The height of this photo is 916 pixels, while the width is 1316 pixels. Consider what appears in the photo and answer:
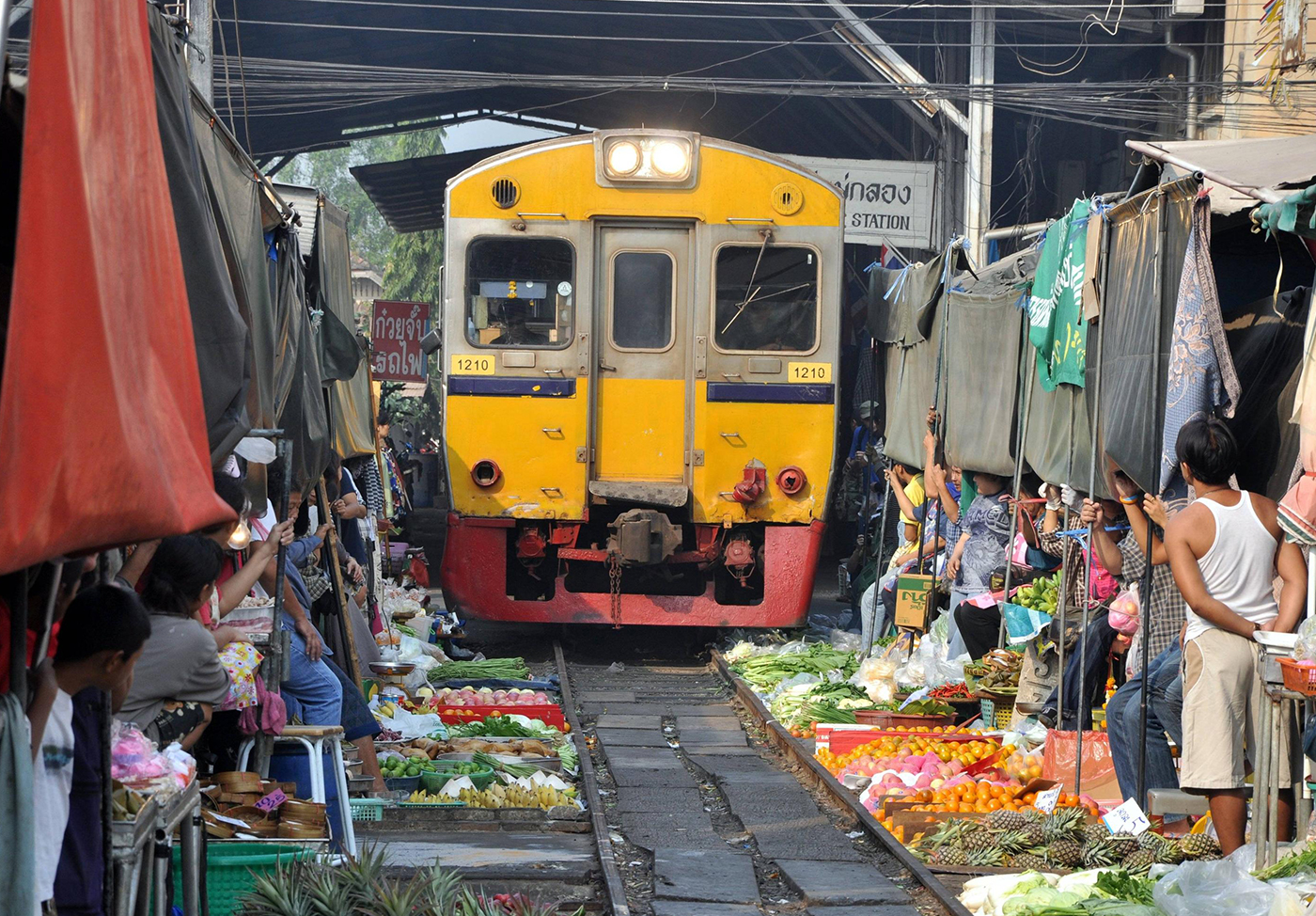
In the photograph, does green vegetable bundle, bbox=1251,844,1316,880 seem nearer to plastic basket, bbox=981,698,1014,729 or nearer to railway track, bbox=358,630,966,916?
railway track, bbox=358,630,966,916

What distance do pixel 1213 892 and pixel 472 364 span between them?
7.31m

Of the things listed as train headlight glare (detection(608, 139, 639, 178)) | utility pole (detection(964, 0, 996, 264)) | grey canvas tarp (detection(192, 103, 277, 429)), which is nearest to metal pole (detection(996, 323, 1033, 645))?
train headlight glare (detection(608, 139, 639, 178))

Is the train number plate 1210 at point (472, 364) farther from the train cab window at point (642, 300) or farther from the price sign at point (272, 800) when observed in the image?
the price sign at point (272, 800)

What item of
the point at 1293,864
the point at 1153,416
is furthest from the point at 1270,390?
the point at 1293,864

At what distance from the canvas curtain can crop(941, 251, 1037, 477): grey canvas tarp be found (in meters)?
2.25

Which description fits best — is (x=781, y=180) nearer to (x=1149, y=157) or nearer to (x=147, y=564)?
(x=1149, y=157)

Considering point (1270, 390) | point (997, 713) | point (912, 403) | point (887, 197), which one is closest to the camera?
point (1270, 390)

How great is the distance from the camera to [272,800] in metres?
5.05

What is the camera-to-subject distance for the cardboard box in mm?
9945

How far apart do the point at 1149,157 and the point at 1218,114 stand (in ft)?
27.3

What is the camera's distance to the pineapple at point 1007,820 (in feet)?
19.7

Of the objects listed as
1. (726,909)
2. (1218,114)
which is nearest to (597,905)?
(726,909)

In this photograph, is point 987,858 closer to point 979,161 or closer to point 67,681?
point 67,681

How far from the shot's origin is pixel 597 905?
531 centimetres
